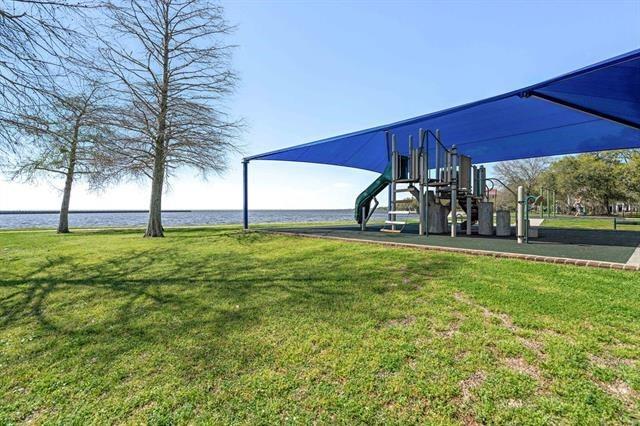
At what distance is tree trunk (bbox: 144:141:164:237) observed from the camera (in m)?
12.4

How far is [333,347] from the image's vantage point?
2789mm

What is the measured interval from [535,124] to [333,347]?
1069 cm

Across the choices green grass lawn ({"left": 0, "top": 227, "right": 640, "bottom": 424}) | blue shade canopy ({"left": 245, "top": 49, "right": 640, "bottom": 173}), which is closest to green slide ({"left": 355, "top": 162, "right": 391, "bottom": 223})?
blue shade canopy ({"left": 245, "top": 49, "right": 640, "bottom": 173})

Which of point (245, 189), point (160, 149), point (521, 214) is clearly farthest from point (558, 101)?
point (160, 149)

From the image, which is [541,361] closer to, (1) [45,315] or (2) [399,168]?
(1) [45,315]

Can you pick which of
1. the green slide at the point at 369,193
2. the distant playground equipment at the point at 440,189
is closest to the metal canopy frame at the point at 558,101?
the distant playground equipment at the point at 440,189

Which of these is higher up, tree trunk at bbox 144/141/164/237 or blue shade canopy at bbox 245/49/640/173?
blue shade canopy at bbox 245/49/640/173

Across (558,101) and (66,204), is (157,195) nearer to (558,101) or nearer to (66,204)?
(66,204)

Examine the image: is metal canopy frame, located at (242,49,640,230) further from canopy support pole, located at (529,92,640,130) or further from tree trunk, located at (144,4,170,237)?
tree trunk, located at (144,4,170,237)

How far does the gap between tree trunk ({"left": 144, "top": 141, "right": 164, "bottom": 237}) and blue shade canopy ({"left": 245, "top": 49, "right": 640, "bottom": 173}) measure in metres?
3.67

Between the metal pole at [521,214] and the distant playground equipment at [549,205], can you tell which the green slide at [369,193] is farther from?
the distant playground equipment at [549,205]

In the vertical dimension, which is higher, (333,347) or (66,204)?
(66,204)

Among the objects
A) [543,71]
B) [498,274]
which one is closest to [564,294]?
[498,274]

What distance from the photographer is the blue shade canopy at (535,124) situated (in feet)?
19.0
